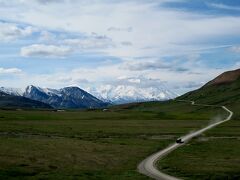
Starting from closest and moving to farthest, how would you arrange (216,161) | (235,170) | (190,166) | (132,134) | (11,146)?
1. (235,170)
2. (190,166)
3. (216,161)
4. (11,146)
5. (132,134)

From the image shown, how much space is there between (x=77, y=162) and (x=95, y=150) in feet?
60.1

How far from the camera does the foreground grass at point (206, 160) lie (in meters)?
68.7

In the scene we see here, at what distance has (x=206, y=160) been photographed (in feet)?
285

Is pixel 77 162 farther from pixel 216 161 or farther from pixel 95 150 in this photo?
pixel 216 161

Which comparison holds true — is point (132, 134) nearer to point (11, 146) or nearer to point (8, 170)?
point (11, 146)

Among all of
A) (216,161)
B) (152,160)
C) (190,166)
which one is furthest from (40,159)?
(216,161)

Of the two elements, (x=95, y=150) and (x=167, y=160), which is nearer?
(x=167, y=160)

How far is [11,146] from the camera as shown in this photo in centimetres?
9912

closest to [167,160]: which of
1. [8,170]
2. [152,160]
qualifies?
[152,160]

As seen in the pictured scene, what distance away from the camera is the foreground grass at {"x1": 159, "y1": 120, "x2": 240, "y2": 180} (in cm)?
6869

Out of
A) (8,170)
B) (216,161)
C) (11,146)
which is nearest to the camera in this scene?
(8,170)

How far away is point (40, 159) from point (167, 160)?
77.5ft

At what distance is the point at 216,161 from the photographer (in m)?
85.1

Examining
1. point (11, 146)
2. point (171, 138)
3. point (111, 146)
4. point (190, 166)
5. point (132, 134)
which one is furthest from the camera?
point (132, 134)
